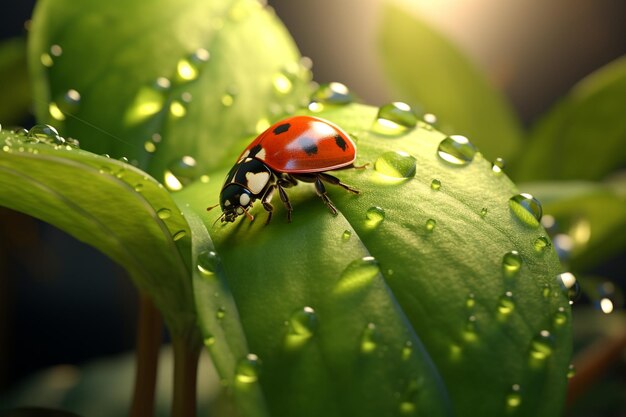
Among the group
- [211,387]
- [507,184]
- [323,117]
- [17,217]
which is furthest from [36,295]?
[507,184]

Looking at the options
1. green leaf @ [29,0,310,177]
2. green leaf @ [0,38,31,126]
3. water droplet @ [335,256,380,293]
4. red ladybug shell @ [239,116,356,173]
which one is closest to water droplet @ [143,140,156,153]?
green leaf @ [29,0,310,177]

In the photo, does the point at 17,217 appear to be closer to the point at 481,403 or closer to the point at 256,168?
the point at 256,168

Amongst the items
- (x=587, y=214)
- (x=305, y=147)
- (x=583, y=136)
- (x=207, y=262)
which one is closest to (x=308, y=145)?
(x=305, y=147)

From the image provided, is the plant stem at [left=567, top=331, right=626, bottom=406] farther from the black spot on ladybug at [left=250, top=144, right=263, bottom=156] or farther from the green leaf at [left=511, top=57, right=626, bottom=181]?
the black spot on ladybug at [left=250, top=144, right=263, bottom=156]

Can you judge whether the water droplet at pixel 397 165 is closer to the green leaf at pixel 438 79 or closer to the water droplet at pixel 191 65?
the water droplet at pixel 191 65

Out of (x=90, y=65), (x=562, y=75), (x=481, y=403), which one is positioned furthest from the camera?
(x=562, y=75)

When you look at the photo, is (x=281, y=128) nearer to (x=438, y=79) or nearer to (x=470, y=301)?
(x=470, y=301)

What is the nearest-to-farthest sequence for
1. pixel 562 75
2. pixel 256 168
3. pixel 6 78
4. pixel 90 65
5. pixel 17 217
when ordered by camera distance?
pixel 256 168 → pixel 90 65 → pixel 6 78 → pixel 17 217 → pixel 562 75

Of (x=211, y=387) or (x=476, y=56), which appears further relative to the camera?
(x=476, y=56)
